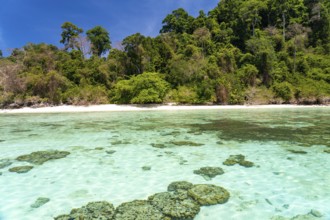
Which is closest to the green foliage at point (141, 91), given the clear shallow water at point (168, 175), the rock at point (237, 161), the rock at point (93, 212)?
the clear shallow water at point (168, 175)

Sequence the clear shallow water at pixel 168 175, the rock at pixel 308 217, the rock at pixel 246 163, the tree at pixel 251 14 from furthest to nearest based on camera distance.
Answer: the tree at pixel 251 14 < the rock at pixel 246 163 < the clear shallow water at pixel 168 175 < the rock at pixel 308 217

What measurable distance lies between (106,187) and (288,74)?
106 ft

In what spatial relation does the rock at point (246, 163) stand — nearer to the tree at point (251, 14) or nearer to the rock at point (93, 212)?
the rock at point (93, 212)

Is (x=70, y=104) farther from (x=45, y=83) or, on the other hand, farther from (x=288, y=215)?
(x=288, y=215)

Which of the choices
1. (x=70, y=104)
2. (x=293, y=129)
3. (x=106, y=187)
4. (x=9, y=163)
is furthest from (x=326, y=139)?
(x=70, y=104)

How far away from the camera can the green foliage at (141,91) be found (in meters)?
27.3

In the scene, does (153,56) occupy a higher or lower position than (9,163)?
higher

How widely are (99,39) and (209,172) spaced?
44.5m

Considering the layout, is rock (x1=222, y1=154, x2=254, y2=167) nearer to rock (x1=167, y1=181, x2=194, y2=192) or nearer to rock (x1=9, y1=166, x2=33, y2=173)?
rock (x1=167, y1=181, x2=194, y2=192)

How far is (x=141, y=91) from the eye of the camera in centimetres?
2770

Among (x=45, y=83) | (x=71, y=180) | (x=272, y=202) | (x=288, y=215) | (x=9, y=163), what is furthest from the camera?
(x=45, y=83)

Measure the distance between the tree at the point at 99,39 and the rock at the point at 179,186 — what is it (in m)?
44.2

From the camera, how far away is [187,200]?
4.48m

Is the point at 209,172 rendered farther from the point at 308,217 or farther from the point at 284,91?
the point at 284,91
